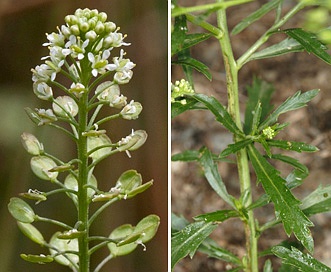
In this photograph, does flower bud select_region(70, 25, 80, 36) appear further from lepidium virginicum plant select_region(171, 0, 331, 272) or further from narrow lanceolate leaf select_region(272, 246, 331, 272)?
narrow lanceolate leaf select_region(272, 246, 331, 272)

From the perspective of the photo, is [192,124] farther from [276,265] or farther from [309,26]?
[309,26]

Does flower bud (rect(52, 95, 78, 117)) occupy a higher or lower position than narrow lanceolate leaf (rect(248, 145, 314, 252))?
higher

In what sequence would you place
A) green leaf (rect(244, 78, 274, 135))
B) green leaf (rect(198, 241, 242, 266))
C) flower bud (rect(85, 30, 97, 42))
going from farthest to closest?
green leaf (rect(244, 78, 274, 135)) < green leaf (rect(198, 241, 242, 266)) < flower bud (rect(85, 30, 97, 42))

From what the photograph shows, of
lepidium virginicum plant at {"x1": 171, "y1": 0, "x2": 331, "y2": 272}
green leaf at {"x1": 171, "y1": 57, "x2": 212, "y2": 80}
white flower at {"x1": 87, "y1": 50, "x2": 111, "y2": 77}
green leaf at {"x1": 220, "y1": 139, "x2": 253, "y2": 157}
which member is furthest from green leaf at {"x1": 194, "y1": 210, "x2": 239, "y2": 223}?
white flower at {"x1": 87, "y1": 50, "x2": 111, "y2": 77}

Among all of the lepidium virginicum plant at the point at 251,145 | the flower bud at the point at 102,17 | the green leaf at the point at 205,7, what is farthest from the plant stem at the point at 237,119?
the flower bud at the point at 102,17

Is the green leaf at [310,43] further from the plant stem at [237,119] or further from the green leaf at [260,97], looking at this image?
the green leaf at [260,97]

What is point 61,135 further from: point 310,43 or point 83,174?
point 310,43

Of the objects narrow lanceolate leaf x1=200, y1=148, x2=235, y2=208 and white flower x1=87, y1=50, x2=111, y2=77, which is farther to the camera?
narrow lanceolate leaf x1=200, y1=148, x2=235, y2=208
